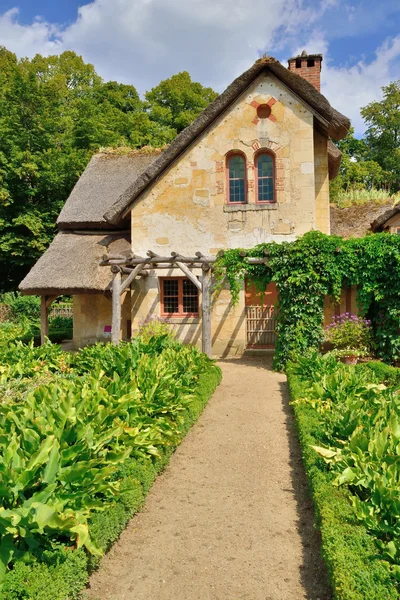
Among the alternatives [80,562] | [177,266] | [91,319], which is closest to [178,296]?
[177,266]

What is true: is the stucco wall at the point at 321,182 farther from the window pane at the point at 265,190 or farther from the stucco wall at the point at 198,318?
the stucco wall at the point at 198,318

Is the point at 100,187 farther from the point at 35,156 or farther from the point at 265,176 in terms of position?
the point at 35,156

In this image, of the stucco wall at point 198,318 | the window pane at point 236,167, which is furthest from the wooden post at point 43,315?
the window pane at point 236,167

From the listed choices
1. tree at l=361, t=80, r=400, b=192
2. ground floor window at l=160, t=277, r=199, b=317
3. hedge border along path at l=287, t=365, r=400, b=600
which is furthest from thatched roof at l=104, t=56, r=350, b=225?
tree at l=361, t=80, r=400, b=192

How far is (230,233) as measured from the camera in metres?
13.0

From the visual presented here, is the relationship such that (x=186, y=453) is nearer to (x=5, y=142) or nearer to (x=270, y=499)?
(x=270, y=499)

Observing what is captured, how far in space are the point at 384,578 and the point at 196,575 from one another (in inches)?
58.6

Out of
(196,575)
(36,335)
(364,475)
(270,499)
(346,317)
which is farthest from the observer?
(36,335)

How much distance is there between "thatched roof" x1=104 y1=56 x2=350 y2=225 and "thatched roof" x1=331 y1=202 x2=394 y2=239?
5060 millimetres

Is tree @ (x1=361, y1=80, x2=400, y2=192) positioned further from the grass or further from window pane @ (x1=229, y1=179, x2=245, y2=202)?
window pane @ (x1=229, y1=179, x2=245, y2=202)

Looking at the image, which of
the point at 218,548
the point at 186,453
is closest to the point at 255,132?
the point at 186,453

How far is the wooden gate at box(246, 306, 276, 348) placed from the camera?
45.2 feet

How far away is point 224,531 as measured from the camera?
4.30 metres

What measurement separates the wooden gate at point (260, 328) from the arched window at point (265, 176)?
3.28 meters
